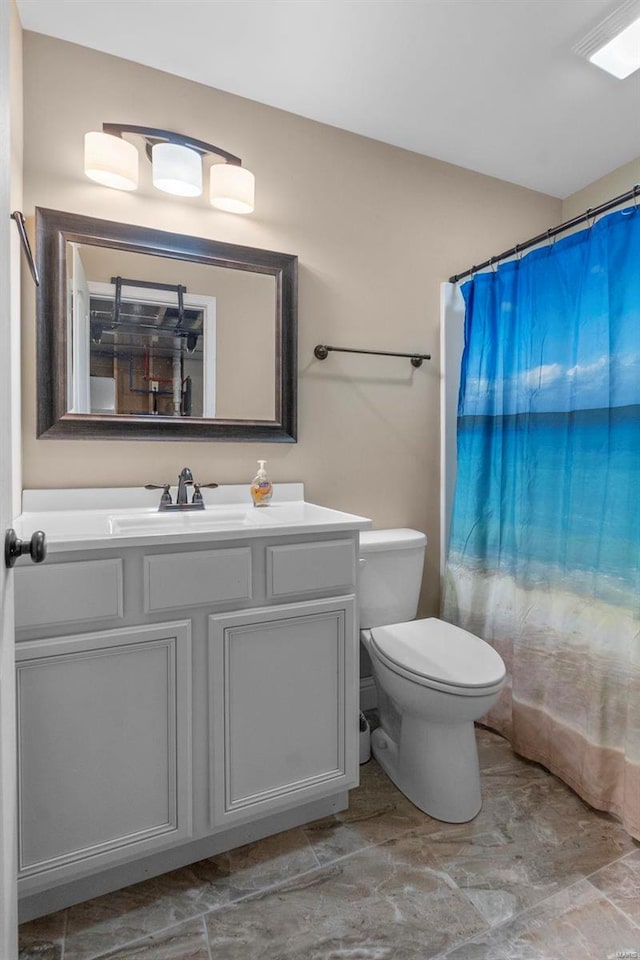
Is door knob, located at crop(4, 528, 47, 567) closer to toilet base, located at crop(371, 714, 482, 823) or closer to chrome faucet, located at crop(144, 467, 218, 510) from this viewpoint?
chrome faucet, located at crop(144, 467, 218, 510)

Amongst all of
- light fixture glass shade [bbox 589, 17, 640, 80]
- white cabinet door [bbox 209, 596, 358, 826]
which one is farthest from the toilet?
light fixture glass shade [bbox 589, 17, 640, 80]

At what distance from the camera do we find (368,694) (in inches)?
82.4

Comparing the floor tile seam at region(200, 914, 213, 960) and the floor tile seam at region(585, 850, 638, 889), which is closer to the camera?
the floor tile seam at region(200, 914, 213, 960)

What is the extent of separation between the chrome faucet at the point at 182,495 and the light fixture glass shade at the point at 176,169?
3.12 feet

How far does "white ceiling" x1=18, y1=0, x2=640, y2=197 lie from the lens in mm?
1479

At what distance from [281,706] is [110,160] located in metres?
1.73

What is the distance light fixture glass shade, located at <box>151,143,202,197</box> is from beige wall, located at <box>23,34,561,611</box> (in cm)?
6

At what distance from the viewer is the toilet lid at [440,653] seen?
148 centimetres

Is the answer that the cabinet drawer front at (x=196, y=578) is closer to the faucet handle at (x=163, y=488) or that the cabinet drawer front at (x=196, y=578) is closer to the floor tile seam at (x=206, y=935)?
the faucet handle at (x=163, y=488)

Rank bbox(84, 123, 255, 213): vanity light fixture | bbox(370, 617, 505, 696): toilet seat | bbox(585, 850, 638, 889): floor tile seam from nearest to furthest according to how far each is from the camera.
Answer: bbox(585, 850, 638, 889): floor tile seam → bbox(370, 617, 505, 696): toilet seat → bbox(84, 123, 255, 213): vanity light fixture

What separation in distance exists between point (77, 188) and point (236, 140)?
0.61 m

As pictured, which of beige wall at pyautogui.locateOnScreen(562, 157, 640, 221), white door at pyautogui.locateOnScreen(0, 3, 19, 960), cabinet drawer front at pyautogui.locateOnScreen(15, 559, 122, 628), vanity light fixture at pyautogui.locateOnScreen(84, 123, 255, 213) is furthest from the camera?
beige wall at pyautogui.locateOnScreen(562, 157, 640, 221)

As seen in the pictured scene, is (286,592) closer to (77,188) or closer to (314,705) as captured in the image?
(314,705)

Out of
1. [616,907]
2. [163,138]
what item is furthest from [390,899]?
[163,138]
